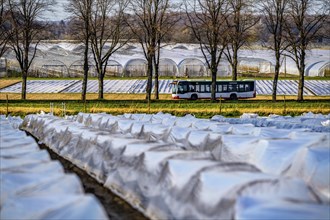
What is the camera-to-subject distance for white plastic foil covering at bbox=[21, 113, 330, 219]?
6289mm

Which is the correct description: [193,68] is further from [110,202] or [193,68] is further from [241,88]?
[110,202]

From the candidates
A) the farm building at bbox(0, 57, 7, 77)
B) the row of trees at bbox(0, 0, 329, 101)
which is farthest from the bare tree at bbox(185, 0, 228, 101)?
the farm building at bbox(0, 57, 7, 77)

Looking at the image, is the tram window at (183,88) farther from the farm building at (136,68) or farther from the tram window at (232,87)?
the farm building at (136,68)

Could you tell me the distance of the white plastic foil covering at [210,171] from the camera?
629 cm

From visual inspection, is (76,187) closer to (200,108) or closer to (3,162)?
(3,162)

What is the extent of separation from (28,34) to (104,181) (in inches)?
1315

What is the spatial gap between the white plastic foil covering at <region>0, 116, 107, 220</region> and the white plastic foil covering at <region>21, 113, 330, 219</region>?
1.51m

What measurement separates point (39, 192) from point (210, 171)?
2402mm

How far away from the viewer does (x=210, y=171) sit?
23.5 ft

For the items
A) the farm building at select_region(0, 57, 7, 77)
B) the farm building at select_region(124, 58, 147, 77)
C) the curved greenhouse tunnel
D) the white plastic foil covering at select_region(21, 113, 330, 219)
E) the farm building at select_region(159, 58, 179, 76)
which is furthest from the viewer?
the farm building at select_region(159, 58, 179, 76)

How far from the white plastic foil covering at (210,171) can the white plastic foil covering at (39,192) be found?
1507 millimetres

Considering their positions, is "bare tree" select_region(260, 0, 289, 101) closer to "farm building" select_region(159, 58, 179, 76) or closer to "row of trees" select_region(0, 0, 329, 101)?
"row of trees" select_region(0, 0, 329, 101)

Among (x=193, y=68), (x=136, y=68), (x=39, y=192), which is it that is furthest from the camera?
(x=136, y=68)

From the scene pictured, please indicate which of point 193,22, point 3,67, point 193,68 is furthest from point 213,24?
point 3,67
